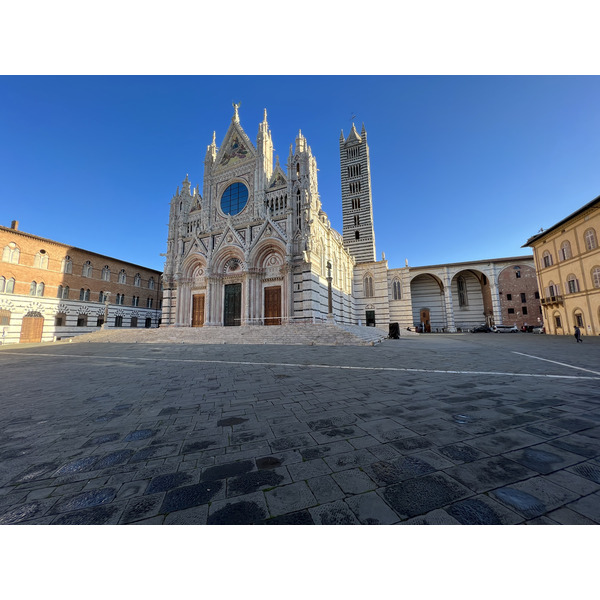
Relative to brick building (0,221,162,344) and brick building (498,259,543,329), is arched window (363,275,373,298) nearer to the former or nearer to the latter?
brick building (498,259,543,329)

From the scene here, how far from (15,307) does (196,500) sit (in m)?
33.2

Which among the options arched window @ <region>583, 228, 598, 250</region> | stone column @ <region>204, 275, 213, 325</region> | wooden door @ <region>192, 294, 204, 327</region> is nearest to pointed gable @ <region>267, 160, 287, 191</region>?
stone column @ <region>204, 275, 213, 325</region>

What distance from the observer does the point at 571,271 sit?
22125mm

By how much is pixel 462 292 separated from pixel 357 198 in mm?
20765

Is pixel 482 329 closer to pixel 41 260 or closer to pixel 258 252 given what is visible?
pixel 258 252

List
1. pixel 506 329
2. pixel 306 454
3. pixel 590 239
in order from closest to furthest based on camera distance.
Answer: pixel 306 454 < pixel 590 239 < pixel 506 329

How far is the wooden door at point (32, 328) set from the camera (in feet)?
77.5

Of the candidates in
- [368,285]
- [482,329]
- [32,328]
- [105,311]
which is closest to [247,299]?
[105,311]

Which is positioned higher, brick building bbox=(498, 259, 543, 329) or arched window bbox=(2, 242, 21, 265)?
arched window bbox=(2, 242, 21, 265)

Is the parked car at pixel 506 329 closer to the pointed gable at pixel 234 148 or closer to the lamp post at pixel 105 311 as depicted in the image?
the pointed gable at pixel 234 148

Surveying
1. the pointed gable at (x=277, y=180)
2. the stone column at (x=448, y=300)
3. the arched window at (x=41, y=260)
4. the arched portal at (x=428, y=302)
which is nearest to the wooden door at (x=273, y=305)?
the pointed gable at (x=277, y=180)

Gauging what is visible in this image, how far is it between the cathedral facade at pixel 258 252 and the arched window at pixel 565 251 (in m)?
10.3

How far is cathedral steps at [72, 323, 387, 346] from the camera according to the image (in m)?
14.6

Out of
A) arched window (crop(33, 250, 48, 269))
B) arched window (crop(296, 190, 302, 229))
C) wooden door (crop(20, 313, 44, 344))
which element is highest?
arched window (crop(296, 190, 302, 229))
